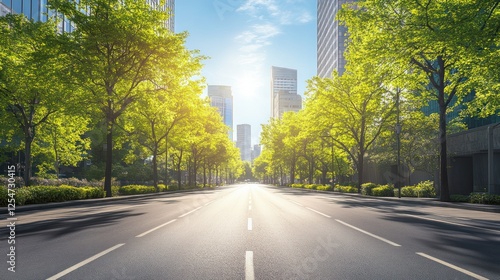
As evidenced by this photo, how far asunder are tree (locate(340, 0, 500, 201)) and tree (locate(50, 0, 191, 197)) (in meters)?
12.7

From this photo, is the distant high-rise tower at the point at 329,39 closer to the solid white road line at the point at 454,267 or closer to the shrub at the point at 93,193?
the shrub at the point at 93,193

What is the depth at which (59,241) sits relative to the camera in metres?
8.10

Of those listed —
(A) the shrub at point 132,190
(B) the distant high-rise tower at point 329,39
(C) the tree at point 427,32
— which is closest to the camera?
(C) the tree at point 427,32

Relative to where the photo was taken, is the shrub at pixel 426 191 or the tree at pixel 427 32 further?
the shrub at pixel 426 191

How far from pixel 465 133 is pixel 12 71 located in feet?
111

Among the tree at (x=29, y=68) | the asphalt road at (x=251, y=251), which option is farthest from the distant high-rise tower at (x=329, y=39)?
the asphalt road at (x=251, y=251)

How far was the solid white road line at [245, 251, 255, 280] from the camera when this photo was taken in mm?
5271

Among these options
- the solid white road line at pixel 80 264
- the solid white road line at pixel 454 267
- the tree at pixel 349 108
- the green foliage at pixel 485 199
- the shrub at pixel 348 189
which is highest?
the tree at pixel 349 108

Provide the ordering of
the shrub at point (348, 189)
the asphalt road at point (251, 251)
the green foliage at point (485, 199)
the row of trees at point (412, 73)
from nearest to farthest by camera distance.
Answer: the asphalt road at point (251, 251) → the row of trees at point (412, 73) → the green foliage at point (485, 199) → the shrub at point (348, 189)

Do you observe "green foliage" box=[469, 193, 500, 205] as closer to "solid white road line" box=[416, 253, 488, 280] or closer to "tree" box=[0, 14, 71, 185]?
"solid white road line" box=[416, 253, 488, 280]

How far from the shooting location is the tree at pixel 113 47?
2386cm

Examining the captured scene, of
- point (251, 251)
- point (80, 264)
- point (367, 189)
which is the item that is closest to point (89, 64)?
point (80, 264)

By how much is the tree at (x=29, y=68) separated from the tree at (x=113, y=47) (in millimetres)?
1196

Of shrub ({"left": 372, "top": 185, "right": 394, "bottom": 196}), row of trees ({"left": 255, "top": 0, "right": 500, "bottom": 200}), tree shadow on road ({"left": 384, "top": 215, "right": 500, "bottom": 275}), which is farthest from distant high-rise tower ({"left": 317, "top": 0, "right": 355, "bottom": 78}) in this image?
tree shadow on road ({"left": 384, "top": 215, "right": 500, "bottom": 275})
